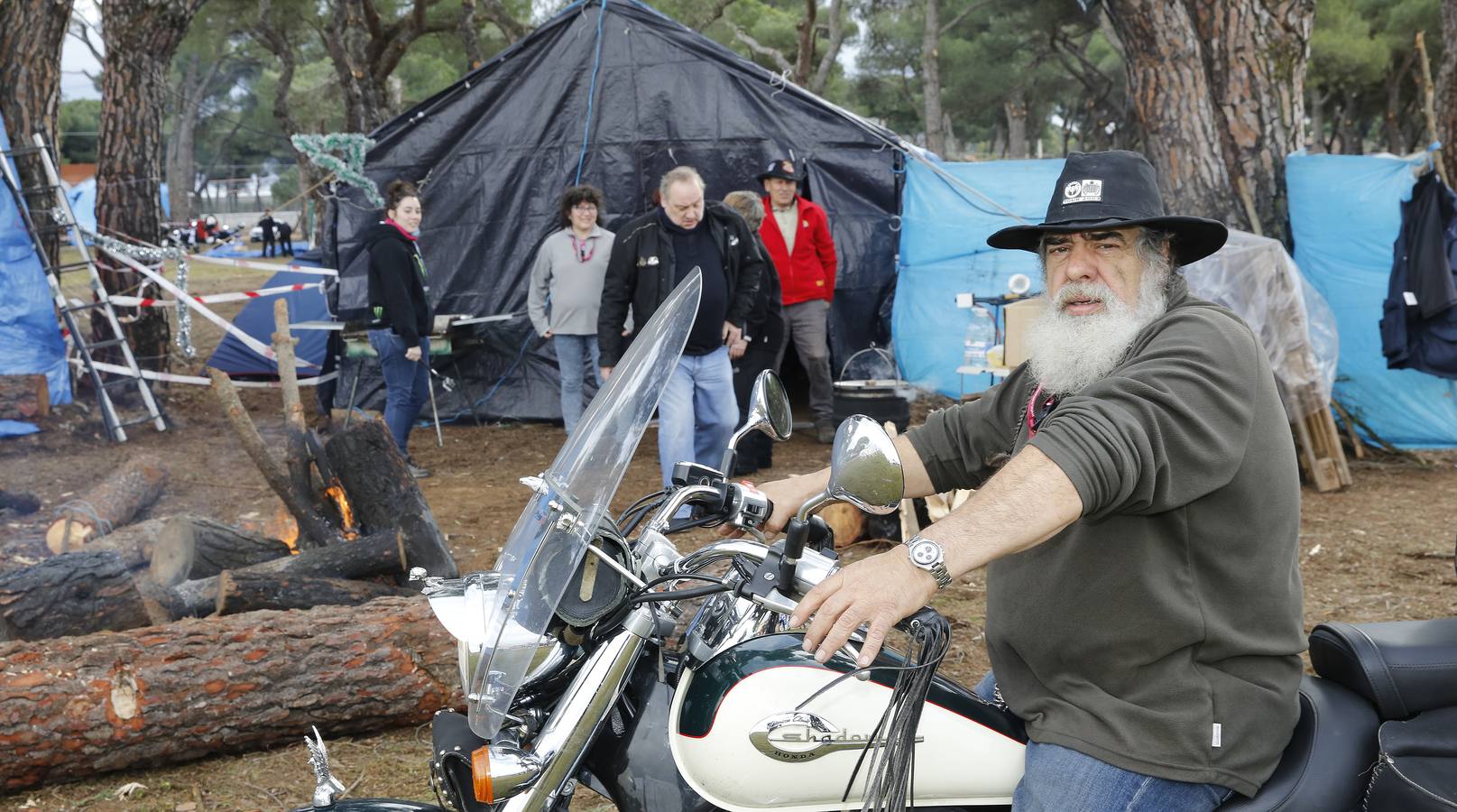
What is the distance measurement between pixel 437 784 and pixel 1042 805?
3.35 ft

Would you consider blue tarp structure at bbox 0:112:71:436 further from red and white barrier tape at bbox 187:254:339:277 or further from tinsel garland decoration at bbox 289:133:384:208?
tinsel garland decoration at bbox 289:133:384:208

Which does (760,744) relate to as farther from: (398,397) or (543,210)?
(543,210)

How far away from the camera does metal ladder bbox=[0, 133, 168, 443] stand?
9961 millimetres

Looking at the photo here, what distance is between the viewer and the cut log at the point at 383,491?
227 inches

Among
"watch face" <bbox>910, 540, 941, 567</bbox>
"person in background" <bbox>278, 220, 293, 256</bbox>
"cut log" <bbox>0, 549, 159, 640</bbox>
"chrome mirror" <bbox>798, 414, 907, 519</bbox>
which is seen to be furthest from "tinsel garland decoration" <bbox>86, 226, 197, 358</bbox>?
"person in background" <bbox>278, 220, 293, 256</bbox>

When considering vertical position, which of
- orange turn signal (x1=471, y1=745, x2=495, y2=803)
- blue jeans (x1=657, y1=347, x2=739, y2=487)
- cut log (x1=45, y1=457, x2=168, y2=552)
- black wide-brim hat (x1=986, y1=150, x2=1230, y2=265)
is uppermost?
black wide-brim hat (x1=986, y1=150, x2=1230, y2=265)

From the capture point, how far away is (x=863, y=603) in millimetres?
1751

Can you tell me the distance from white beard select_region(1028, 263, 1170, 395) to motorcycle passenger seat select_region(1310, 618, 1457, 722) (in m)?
0.64

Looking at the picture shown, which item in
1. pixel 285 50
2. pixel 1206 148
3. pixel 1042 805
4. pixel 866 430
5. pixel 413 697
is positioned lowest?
pixel 413 697

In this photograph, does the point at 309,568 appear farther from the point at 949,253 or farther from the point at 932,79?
the point at 932,79

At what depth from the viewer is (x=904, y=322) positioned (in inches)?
424

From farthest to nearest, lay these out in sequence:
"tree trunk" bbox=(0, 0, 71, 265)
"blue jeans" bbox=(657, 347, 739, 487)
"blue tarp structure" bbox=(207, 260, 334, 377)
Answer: "blue tarp structure" bbox=(207, 260, 334, 377) → "tree trunk" bbox=(0, 0, 71, 265) → "blue jeans" bbox=(657, 347, 739, 487)

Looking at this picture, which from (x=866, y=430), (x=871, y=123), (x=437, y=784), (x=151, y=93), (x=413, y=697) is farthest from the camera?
(x=151, y=93)

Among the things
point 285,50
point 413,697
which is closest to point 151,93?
point 413,697
